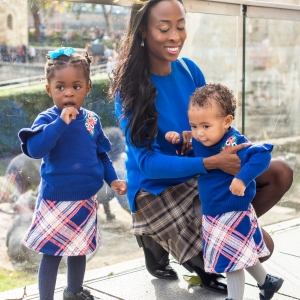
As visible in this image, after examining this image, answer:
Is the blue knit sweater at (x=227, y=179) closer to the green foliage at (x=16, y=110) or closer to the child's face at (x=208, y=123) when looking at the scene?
the child's face at (x=208, y=123)

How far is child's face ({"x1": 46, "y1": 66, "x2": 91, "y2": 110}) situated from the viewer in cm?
276

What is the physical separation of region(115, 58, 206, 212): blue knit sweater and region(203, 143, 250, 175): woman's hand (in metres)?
0.22

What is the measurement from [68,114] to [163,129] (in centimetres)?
62

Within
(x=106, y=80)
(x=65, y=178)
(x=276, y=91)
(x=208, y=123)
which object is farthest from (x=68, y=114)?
(x=276, y=91)

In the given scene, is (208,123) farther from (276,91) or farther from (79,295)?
(276,91)

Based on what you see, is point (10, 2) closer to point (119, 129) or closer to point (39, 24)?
point (39, 24)

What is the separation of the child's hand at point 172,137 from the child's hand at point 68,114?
1.61ft

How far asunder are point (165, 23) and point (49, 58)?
603 millimetres

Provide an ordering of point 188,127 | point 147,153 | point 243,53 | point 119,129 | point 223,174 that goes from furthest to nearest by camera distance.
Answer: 1. point 243,53
2. point 119,129
3. point 188,127
4. point 147,153
5. point 223,174

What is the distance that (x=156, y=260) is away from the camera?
11.1ft

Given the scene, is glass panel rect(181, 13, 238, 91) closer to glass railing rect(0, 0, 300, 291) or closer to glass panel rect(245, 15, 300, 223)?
glass railing rect(0, 0, 300, 291)

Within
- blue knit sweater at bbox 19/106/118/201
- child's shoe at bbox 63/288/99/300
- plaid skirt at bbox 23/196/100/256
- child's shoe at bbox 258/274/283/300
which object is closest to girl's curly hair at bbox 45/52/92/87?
blue knit sweater at bbox 19/106/118/201

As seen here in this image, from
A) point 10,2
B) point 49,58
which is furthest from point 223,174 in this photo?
point 10,2

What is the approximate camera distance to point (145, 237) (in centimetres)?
339
